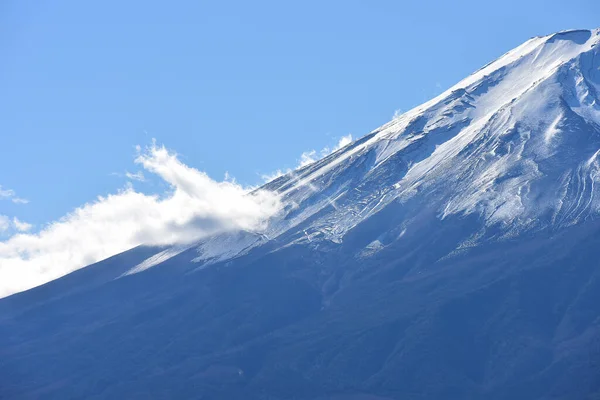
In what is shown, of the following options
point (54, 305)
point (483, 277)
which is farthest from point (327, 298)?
point (54, 305)

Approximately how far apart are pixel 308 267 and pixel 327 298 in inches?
404

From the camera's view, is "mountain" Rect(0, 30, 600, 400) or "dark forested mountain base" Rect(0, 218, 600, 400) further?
"mountain" Rect(0, 30, 600, 400)

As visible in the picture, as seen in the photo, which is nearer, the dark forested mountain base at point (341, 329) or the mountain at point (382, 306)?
the dark forested mountain base at point (341, 329)

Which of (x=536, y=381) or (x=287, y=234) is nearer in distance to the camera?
(x=536, y=381)

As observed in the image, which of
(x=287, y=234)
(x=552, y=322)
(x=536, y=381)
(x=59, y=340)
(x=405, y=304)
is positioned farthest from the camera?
(x=287, y=234)

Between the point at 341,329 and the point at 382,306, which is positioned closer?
the point at 341,329

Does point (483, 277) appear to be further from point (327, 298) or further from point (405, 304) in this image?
point (327, 298)

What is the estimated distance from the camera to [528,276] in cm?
16325

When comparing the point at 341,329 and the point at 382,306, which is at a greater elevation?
the point at 382,306

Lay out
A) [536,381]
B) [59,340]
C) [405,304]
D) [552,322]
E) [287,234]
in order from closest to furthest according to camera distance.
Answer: [536,381], [552,322], [405,304], [59,340], [287,234]

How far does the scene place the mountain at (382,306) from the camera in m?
150

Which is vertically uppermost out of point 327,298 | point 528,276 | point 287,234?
point 287,234

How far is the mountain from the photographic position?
150m

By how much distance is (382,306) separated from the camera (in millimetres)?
165500
